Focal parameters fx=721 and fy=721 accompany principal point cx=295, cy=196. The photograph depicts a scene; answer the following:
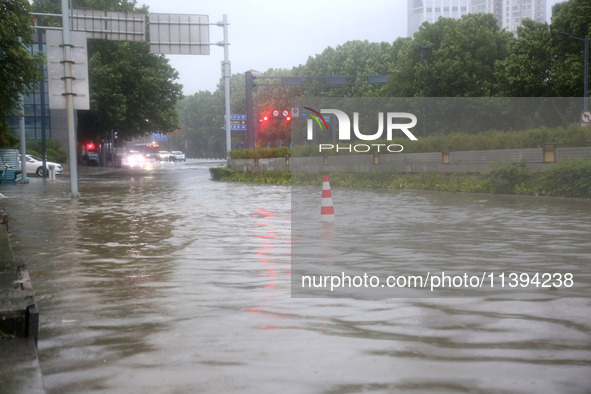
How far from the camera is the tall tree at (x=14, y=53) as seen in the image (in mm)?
17422

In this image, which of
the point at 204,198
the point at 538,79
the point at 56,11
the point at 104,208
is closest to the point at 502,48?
the point at 538,79

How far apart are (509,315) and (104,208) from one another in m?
13.8

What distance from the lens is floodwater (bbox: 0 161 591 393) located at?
3.91 m

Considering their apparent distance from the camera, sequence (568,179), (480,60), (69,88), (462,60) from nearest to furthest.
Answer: (568,179), (69,88), (462,60), (480,60)

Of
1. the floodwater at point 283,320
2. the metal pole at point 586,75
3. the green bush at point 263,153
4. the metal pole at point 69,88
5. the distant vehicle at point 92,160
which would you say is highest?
the metal pole at point 586,75

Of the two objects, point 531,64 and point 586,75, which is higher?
point 531,64

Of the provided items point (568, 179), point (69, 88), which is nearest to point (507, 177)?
point (568, 179)

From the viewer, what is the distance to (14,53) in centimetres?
1894

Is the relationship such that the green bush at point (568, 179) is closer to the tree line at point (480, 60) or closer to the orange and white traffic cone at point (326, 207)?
the orange and white traffic cone at point (326, 207)

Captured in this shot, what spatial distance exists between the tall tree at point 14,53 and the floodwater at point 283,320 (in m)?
8.37

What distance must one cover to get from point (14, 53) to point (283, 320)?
16.1 m

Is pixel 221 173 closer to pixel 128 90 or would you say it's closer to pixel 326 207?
pixel 128 90

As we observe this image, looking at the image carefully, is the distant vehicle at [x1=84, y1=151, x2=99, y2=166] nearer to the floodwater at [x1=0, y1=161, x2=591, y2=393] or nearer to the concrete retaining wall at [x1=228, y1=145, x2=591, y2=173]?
the concrete retaining wall at [x1=228, y1=145, x2=591, y2=173]

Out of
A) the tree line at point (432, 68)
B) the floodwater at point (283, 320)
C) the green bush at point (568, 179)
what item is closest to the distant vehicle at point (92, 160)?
the tree line at point (432, 68)
